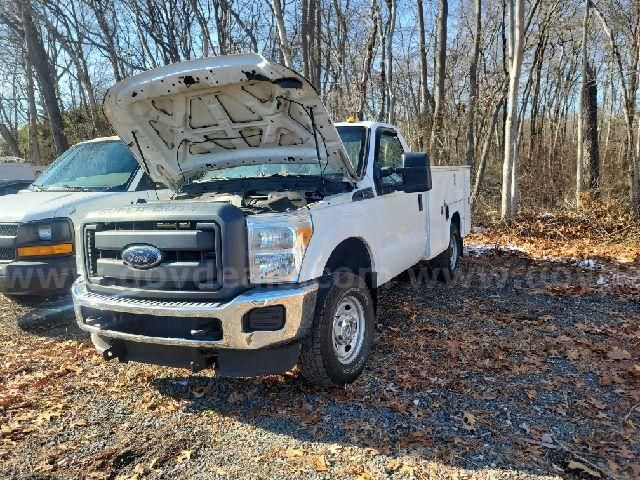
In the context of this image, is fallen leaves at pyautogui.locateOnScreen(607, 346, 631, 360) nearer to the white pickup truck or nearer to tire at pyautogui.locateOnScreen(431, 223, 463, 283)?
the white pickup truck

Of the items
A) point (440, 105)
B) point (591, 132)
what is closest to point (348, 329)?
point (440, 105)

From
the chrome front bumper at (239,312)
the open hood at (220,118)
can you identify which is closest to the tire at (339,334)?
the chrome front bumper at (239,312)

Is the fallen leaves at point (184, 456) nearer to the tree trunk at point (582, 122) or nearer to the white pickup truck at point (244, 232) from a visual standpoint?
the white pickup truck at point (244, 232)

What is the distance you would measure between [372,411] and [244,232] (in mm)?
1543

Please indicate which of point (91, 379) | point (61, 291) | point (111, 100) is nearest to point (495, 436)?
point (91, 379)

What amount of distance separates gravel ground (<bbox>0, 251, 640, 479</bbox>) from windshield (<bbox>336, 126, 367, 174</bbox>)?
175cm

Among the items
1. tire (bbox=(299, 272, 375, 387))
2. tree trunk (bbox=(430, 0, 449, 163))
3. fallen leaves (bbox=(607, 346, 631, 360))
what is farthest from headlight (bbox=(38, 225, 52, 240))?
tree trunk (bbox=(430, 0, 449, 163))

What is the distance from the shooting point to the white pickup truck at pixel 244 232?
3.14m

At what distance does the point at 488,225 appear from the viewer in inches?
464

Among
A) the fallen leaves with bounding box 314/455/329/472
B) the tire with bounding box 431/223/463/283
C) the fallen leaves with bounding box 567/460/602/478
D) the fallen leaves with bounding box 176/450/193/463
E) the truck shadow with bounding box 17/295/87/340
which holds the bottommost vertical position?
the fallen leaves with bounding box 567/460/602/478

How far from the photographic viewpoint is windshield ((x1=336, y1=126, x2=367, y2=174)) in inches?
179

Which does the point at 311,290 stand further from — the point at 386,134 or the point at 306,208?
the point at 386,134

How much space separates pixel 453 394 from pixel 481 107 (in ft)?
51.3

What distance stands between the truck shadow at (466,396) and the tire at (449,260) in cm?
140
